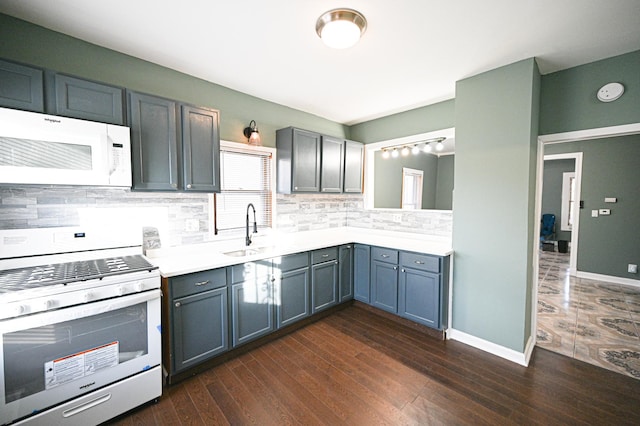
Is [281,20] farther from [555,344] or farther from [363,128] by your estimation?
[555,344]

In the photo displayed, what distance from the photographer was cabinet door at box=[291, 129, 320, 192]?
3.20 m

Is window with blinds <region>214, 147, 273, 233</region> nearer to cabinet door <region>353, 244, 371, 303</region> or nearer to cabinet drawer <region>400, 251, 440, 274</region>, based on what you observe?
cabinet door <region>353, 244, 371, 303</region>

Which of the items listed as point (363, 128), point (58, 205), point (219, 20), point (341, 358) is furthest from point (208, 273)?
point (363, 128)

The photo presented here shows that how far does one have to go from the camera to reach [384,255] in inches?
125

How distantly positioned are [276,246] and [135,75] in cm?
210

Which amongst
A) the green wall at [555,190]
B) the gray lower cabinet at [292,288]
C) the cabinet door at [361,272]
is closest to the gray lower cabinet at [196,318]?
the gray lower cabinet at [292,288]

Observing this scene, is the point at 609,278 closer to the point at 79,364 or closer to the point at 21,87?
the point at 79,364

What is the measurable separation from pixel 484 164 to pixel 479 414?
2060 millimetres

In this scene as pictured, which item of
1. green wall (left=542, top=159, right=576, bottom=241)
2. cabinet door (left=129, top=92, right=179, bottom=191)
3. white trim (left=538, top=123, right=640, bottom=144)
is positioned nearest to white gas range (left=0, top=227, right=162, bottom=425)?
cabinet door (left=129, top=92, right=179, bottom=191)

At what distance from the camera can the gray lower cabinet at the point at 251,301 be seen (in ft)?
7.82

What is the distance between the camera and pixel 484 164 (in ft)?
8.44

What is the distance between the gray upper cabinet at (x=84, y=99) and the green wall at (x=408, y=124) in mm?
3090

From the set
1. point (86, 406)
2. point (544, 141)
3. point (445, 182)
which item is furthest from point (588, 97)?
point (445, 182)

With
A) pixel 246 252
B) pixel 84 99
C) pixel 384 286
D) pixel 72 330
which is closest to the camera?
pixel 72 330
